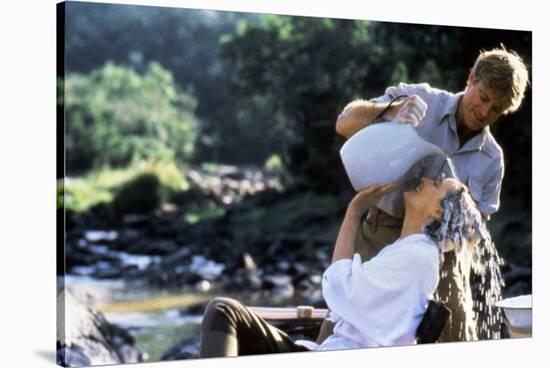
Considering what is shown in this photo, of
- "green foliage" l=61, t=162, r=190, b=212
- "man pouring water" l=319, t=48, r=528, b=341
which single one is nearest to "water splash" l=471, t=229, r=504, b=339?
"man pouring water" l=319, t=48, r=528, b=341

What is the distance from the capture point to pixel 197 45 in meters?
6.89

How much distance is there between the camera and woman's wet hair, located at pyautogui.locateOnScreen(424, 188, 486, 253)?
6.86m

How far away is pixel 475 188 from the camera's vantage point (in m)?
7.37

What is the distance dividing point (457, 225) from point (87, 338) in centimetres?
219

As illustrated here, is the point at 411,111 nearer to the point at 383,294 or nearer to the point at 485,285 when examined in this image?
the point at 383,294

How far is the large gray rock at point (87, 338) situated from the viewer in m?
6.43

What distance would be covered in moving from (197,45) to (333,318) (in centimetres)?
173

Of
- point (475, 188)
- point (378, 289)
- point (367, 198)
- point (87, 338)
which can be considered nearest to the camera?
point (87, 338)

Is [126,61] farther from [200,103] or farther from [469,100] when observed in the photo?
[469,100]

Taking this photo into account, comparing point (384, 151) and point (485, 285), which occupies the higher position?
point (384, 151)

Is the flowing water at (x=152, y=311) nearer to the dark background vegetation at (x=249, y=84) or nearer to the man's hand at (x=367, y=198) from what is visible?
the dark background vegetation at (x=249, y=84)

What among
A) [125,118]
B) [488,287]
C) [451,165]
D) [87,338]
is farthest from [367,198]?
[87,338]

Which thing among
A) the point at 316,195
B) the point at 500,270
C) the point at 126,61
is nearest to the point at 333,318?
the point at 316,195

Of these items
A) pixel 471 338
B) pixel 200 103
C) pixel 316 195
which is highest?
pixel 200 103
